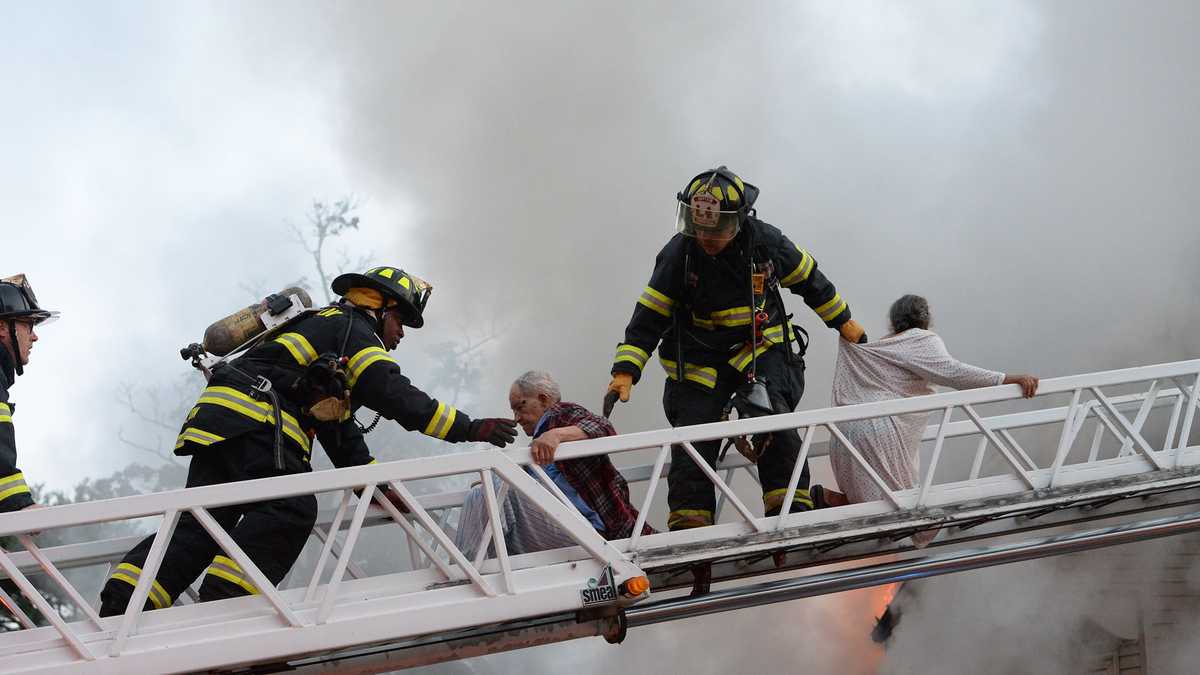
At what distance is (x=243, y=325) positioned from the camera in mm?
4027

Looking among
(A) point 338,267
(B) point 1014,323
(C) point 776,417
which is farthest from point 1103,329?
(A) point 338,267

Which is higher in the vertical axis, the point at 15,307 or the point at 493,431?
the point at 15,307

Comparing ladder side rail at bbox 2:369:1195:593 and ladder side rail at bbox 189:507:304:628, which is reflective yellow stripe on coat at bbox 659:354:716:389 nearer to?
ladder side rail at bbox 2:369:1195:593

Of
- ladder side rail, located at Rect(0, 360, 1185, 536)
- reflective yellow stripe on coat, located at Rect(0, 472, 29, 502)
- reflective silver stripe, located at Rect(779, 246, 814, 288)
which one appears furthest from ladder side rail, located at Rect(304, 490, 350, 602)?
reflective silver stripe, located at Rect(779, 246, 814, 288)

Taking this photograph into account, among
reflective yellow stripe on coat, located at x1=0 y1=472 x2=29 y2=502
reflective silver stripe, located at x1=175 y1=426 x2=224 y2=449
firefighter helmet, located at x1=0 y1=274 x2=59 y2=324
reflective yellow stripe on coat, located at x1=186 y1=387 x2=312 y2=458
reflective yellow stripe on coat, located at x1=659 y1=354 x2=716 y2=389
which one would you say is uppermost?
firefighter helmet, located at x1=0 y1=274 x2=59 y2=324

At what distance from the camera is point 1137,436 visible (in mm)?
A: 4184

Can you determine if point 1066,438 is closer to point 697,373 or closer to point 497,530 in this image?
point 697,373

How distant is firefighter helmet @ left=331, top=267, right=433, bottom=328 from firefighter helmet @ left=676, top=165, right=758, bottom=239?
3.30 ft

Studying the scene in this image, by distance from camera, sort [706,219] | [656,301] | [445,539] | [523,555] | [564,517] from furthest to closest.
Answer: [656,301] < [706,219] < [523,555] < [564,517] < [445,539]

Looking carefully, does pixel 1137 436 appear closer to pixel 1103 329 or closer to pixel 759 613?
pixel 1103 329

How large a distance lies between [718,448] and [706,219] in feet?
3.20

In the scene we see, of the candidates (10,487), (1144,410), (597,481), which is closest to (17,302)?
(10,487)

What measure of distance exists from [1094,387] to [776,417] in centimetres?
129

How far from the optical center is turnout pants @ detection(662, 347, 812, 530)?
170 inches
